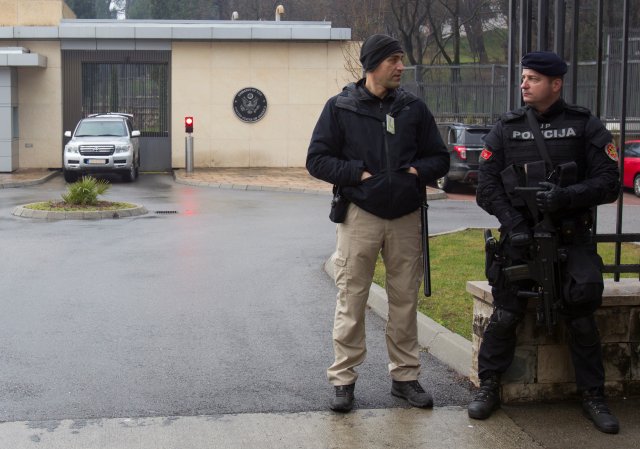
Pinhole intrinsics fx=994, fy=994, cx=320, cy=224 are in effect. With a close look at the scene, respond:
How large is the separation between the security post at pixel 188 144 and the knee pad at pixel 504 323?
74.9 ft

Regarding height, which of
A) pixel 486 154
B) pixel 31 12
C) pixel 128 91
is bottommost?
pixel 486 154

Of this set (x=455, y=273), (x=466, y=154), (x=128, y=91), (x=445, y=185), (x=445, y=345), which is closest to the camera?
(x=445, y=345)

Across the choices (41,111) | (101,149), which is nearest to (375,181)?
(101,149)

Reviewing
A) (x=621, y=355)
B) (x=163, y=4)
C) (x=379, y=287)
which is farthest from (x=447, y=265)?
(x=163, y=4)

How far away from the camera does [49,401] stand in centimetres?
571

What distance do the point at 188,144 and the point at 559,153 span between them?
2319cm

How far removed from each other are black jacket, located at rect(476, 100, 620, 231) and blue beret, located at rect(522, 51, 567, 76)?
172 mm

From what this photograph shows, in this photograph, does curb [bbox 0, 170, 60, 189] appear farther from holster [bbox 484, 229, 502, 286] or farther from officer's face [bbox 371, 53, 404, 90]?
holster [bbox 484, 229, 502, 286]

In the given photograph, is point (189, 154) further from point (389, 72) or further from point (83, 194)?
point (389, 72)

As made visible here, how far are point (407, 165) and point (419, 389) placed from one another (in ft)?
4.18

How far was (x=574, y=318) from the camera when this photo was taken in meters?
5.29

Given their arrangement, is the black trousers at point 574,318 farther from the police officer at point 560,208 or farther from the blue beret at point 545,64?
the blue beret at point 545,64

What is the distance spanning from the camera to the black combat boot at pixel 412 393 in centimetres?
555

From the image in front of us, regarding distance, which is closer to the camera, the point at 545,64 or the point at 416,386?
the point at 545,64
